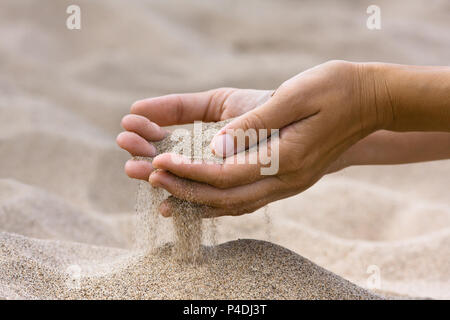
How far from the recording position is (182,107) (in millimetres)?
1742

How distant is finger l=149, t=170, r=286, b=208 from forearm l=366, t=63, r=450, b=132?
0.42 meters

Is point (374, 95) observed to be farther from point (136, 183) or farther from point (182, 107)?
point (136, 183)

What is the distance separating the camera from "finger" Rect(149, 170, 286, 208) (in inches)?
50.7

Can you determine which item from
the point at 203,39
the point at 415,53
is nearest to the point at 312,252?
the point at 415,53

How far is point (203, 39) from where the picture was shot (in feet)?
15.1

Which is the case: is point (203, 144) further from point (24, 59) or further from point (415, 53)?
point (415, 53)

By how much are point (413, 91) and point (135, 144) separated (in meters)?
0.80

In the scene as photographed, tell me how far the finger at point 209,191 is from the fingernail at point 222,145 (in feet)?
0.31
